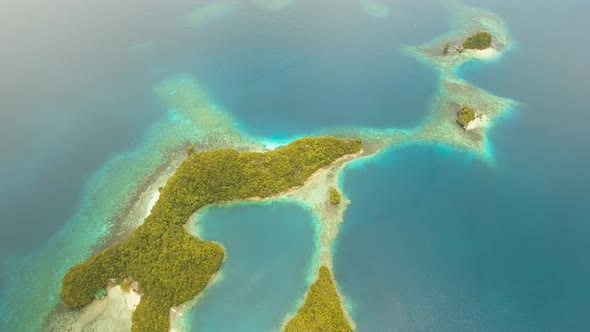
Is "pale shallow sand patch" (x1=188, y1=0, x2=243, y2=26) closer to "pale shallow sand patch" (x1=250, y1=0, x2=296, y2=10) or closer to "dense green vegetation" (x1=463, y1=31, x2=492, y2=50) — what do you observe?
"pale shallow sand patch" (x1=250, y1=0, x2=296, y2=10)

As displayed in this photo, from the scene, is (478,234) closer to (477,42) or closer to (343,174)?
(343,174)

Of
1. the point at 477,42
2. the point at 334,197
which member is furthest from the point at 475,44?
the point at 334,197

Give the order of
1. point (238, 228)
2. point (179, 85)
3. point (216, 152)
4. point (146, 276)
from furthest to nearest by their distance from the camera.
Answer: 1. point (179, 85)
2. point (216, 152)
3. point (238, 228)
4. point (146, 276)

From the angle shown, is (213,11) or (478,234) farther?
(213,11)

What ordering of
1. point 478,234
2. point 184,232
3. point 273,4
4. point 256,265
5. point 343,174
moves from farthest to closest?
point 273,4, point 343,174, point 478,234, point 184,232, point 256,265

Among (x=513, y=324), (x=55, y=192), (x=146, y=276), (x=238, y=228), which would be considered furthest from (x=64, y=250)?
(x=513, y=324)

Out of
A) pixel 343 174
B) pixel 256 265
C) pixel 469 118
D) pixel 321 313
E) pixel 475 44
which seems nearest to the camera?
pixel 321 313

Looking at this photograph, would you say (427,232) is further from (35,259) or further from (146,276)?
(35,259)

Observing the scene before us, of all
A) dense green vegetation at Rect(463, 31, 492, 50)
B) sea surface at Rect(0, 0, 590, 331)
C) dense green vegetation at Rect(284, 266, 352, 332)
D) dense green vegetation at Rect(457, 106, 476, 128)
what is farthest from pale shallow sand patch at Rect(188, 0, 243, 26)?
dense green vegetation at Rect(284, 266, 352, 332)

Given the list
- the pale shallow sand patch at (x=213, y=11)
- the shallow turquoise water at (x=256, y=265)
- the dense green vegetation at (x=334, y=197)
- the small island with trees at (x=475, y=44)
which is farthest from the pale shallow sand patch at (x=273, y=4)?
the shallow turquoise water at (x=256, y=265)
